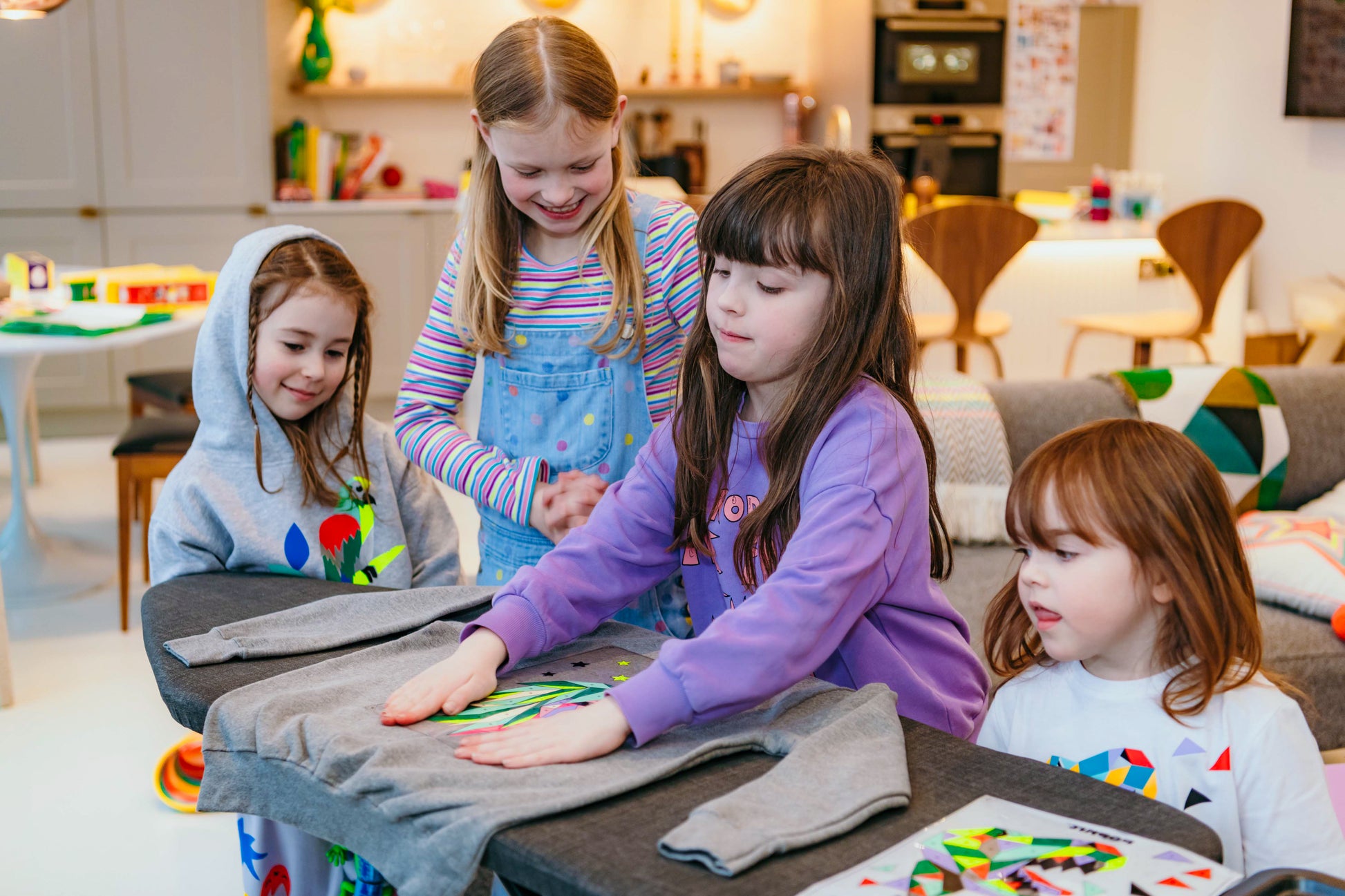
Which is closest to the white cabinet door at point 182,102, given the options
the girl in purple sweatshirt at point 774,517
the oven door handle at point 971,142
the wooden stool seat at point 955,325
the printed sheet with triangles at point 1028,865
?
the wooden stool seat at point 955,325

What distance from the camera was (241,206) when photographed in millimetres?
5207

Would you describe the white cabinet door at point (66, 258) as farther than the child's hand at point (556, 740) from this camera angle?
Yes

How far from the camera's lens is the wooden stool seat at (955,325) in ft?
13.8

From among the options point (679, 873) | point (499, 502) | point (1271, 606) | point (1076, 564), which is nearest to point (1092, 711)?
point (1076, 564)

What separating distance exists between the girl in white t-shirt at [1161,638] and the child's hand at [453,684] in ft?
1.63

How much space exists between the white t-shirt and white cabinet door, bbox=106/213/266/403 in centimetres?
452

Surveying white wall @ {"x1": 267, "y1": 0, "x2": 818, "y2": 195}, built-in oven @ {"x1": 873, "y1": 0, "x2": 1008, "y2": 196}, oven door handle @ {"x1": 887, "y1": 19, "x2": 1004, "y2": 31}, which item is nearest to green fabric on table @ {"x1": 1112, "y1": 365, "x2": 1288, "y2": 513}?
built-in oven @ {"x1": 873, "y1": 0, "x2": 1008, "y2": 196}

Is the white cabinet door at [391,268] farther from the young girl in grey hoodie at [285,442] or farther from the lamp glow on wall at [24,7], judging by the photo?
the young girl in grey hoodie at [285,442]

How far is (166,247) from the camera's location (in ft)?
16.8

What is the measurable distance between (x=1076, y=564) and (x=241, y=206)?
471cm

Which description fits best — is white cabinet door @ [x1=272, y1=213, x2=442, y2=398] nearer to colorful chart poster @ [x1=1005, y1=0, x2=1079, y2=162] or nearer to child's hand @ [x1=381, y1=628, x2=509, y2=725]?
colorful chart poster @ [x1=1005, y1=0, x2=1079, y2=162]

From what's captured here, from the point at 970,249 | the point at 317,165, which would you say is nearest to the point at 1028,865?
the point at 970,249

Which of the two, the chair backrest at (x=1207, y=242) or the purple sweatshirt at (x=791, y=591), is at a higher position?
the chair backrest at (x=1207, y=242)

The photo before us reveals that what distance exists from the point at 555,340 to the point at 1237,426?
1729 mm
